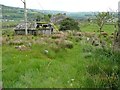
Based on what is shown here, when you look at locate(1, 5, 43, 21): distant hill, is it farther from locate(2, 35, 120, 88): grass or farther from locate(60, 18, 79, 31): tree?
locate(2, 35, 120, 88): grass

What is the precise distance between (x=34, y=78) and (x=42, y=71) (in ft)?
3.44

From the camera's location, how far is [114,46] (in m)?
10.3

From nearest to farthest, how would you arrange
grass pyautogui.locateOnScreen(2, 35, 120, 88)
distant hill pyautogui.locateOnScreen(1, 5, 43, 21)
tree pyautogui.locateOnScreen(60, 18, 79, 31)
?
1. grass pyautogui.locateOnScreen(2, 35, 120, 88)
2. distant hill pyautogui.locateOnScreen(1, 5, 43, 21)
3. tree pyautogui.locateOnScreen(60, 18, 79, 31)

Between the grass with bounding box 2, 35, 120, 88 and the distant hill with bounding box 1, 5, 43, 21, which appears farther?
the distant hill with bounding box 1, 5, 43, 21

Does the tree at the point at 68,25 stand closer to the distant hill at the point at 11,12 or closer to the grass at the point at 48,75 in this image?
the distant hill at the point at 11,12

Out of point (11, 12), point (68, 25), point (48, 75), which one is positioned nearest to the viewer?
point (48, 75)

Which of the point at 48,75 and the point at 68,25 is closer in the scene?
the point at 48,75

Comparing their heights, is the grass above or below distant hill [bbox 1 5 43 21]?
below

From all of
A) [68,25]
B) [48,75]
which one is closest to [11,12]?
[48,75]

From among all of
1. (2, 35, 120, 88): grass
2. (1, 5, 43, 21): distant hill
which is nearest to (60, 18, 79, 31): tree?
(1, 5, 43, 21): distant hill

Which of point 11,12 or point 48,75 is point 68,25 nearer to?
point 11,12

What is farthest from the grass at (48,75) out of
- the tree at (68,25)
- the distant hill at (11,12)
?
the tree at (68,25)

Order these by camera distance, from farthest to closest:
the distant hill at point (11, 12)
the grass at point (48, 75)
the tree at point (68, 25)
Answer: the tree at point (68, 25), the distant hill at point (11, 12), the grass at point (48, 75)

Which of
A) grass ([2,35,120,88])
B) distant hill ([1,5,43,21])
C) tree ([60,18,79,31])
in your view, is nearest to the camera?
grass ([2,35,120,88])
